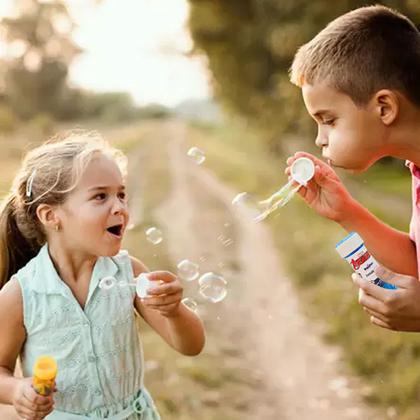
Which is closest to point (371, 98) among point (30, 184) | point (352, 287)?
point (30, 184)

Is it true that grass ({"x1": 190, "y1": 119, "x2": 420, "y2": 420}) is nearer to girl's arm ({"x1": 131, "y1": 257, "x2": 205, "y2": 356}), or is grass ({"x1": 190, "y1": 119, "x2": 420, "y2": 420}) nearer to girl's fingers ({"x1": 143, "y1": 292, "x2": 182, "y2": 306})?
girl's arm ({"x1": 131, "y1": 257, "x2": 205, "y2": 356})

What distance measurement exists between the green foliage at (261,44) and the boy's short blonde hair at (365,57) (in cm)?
453

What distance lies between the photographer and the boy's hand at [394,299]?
2.14 meters

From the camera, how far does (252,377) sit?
470 cm

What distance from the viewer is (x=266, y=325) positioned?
5766 millimetres

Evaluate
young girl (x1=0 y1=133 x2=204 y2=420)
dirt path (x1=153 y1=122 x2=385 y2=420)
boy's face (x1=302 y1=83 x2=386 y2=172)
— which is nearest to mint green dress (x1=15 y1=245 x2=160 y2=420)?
young girl (x1=0 y1=133 x2=204 y2=420)

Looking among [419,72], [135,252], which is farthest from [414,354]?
[135,252]

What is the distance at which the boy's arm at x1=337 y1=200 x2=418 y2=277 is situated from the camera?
8.11 feet

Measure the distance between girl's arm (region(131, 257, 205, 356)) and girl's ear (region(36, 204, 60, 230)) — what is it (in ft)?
0.78

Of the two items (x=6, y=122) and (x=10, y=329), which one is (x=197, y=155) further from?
(x=6, y=122)

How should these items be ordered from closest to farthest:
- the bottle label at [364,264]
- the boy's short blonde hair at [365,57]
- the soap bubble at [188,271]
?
the bottle label at [364,264] → the boy's short blonde hair at [365,57] → the soap bubble at [188,271]

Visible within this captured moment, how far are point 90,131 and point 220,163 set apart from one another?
1737 centimetres

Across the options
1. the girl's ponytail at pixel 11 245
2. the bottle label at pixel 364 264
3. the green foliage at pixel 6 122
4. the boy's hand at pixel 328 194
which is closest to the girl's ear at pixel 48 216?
the girl's ponytail at pixel 11 245

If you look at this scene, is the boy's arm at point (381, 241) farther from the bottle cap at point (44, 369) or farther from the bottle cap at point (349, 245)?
the bottle cap at point (44, 369)
